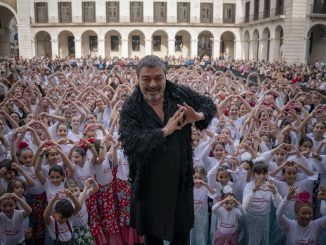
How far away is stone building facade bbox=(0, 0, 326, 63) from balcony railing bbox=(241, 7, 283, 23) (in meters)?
0.13

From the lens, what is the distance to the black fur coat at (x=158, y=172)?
7.60 ft

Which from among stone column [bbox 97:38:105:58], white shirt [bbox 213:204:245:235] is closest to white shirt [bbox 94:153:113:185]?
white shirt [bbox 213:204:245:235]

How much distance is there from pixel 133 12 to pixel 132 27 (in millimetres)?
1948

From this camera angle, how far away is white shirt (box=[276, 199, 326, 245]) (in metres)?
4.13

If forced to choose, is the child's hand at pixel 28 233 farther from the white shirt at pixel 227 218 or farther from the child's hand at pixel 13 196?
the white shirt at pixel 227 218

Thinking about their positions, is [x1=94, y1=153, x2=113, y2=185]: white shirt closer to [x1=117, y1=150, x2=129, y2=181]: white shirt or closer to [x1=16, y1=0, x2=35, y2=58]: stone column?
[x1=117, y1=150, x2=129, y2=181]: white shirt

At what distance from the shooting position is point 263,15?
3441cm

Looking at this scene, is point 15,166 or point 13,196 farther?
point 15,166

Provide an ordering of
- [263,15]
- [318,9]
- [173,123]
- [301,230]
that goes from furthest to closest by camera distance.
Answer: [263,15]
[318,9]
[301,230]
[173,123]

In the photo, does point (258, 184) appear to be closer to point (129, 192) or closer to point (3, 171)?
point (129, 192)

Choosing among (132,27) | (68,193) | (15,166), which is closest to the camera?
(68,193)

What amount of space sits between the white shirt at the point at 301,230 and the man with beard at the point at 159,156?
2.20 meters

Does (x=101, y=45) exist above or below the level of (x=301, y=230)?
above

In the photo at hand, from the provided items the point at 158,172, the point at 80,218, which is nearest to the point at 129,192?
the point at 80,218
